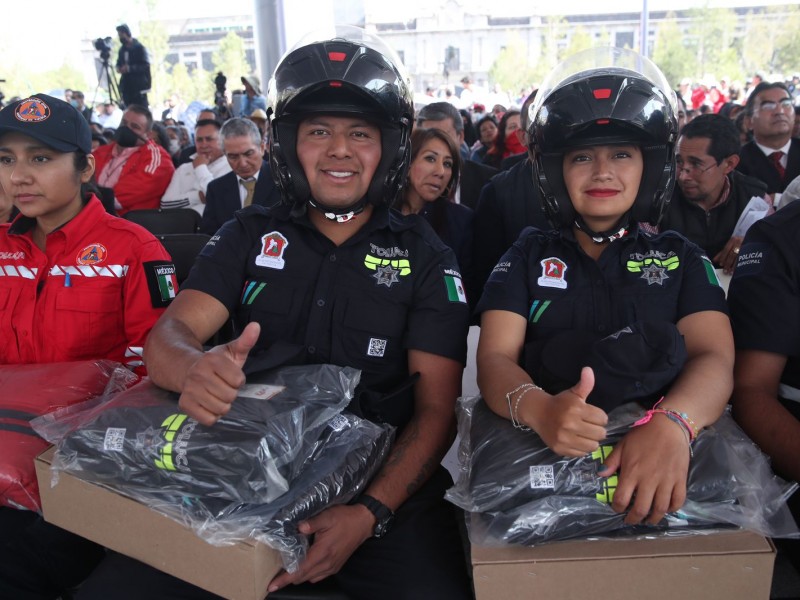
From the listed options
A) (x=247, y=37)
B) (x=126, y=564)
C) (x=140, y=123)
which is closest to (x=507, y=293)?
(x=126, y=564)

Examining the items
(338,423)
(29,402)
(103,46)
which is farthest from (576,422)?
(103,46)

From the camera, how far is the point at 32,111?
2.42 metres

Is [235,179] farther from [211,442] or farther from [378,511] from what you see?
[211,442]

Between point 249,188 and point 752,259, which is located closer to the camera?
point 752,259

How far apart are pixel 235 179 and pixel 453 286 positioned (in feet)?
11.6

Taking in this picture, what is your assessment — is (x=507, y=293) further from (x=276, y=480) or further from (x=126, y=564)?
(x=126, y=564)

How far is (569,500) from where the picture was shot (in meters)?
1.42

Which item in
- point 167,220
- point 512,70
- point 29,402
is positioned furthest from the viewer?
point 512,70

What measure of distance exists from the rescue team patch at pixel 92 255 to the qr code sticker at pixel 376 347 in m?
1.05

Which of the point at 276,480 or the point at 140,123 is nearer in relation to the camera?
the point at 276,480

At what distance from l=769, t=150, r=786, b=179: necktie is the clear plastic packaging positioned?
5601 mm

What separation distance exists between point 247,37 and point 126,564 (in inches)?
2908

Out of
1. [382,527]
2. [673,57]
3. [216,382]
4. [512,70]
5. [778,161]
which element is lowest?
[382,527]

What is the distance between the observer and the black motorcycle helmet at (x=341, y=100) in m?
2.04
